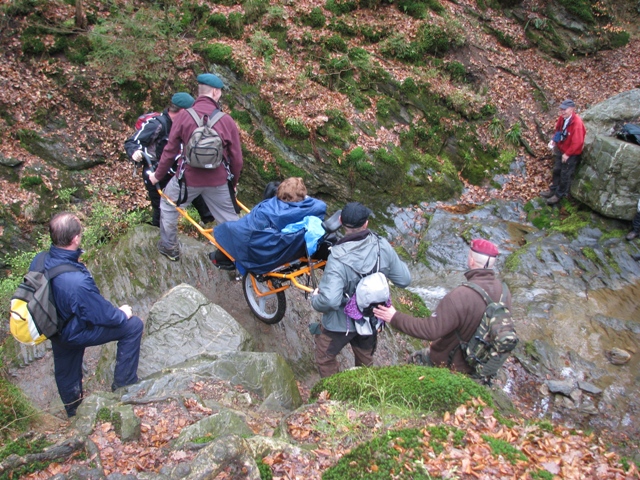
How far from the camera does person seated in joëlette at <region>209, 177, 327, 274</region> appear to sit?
4996mm

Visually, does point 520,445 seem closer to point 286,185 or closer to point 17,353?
point 286,185

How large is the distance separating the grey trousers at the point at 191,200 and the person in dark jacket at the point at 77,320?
226cm

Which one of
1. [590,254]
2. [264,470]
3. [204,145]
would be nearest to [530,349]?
[590,254]

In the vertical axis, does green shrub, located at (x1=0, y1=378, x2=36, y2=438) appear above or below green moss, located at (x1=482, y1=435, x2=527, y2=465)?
below

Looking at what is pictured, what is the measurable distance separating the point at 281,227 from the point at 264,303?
1.92 m

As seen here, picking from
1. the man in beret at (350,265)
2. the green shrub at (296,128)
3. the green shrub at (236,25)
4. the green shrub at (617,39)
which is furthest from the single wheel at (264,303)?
the green shrub at (617,39)

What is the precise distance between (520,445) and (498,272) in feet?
20.5

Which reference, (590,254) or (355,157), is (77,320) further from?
(590,254)

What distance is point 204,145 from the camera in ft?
18.4

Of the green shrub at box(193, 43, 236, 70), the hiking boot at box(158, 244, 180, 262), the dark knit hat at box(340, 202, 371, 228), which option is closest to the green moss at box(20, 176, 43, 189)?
the hiking boot at box(158, 244, 180, 262)

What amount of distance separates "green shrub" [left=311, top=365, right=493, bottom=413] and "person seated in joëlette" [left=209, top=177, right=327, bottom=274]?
4.91 feet

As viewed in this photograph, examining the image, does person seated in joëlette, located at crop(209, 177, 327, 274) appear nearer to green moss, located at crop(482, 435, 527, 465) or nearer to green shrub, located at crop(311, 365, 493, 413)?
green shrub, located at crop(311, 365, 493, 413)

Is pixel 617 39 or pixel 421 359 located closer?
pixel 421 359

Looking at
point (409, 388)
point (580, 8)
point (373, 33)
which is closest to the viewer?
point (409, 388)
